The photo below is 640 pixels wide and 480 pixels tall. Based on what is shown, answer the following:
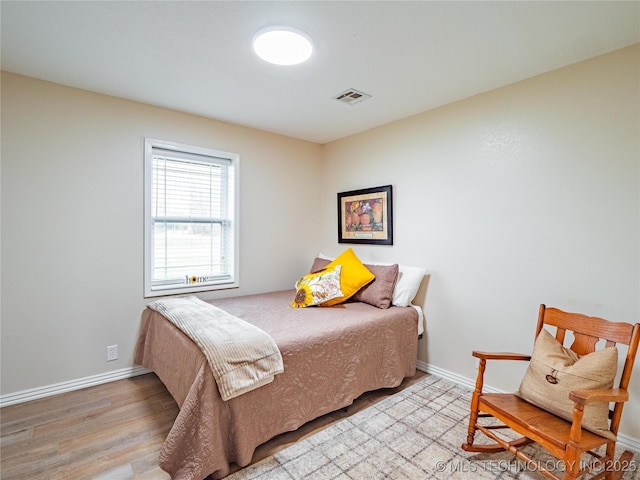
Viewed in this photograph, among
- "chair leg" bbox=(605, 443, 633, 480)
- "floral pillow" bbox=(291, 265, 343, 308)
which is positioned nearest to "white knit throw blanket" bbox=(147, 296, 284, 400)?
"floral pillow" bbox=(291, 265, 343, 308)

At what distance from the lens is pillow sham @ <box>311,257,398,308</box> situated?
2.87 m

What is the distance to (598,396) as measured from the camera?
141 centimetres

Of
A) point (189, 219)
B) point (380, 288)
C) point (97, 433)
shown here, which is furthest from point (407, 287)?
point (97, 433)

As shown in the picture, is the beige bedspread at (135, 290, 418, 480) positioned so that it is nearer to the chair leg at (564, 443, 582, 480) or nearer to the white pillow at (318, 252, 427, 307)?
the white pillow at (318, 252, 427, 307)

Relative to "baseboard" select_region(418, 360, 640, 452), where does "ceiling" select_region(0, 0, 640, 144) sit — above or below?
above

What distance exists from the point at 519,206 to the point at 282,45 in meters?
2.03

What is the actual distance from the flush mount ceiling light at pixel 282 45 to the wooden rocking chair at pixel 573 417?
2130 millimetres

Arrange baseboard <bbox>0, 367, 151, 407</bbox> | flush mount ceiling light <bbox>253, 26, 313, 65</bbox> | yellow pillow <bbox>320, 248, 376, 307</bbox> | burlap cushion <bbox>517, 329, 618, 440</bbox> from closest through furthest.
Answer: burlap cushion <bbox>517, 329, 618, 440</bbox>, flush mount ceiling light <bbox>253, 26, 313, 65</bbox>, baseboard <bbox>0, 367, 151, 407</bbox>, yellow pillow <bbox>320, 248, 376, 307</bbox>

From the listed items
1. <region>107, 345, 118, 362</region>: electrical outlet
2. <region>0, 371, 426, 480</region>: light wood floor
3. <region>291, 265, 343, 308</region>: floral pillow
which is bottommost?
<region>0, 371, 426, 480</region>: light wood floor

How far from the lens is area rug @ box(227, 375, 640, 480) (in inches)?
67.5

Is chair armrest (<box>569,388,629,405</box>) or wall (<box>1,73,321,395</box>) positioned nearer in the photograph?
chair armrest (<box>569,388,629,405</box>)

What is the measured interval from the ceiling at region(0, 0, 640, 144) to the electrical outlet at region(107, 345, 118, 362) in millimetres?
2155

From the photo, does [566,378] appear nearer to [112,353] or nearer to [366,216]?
[366,216]

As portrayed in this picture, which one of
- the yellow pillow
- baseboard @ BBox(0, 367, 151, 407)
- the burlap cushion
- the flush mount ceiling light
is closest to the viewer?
the burlap cushion
